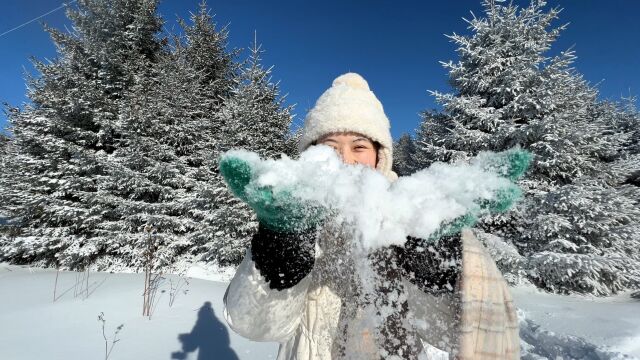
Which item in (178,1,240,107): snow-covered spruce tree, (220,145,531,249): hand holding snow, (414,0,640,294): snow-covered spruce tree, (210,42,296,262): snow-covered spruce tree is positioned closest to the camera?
(220,145,531,249): hand holding snow

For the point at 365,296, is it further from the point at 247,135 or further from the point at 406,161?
the point at 406,161

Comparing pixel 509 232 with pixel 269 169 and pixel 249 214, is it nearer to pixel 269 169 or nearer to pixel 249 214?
pixel 249 214

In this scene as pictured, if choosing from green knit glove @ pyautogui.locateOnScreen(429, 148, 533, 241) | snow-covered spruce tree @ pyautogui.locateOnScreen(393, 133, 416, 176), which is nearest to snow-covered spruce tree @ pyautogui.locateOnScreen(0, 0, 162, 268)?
snow-covered spruce tree @ pyautogui.locateOnScreen(393, 133, 416, 176)

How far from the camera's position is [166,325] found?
406cm

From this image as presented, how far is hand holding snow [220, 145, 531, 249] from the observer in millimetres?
582

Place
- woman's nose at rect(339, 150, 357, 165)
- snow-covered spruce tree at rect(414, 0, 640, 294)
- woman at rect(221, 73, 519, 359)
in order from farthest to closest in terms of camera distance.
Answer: snow-covered spruce tree at rect(414, 0, 640, 294)
woman's nose at rect(339, 150, 357, 165)
woman at rect(221, 73, 519, 359)

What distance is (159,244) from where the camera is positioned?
855 cm

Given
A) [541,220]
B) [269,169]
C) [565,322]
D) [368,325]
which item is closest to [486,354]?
[368,325]

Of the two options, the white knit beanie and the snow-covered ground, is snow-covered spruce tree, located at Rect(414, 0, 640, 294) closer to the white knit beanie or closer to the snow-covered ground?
the snow-covered ground

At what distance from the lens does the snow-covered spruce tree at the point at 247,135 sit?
802 centimetres

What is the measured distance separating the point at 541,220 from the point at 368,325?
715 centimetres

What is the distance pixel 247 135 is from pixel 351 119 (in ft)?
24.1

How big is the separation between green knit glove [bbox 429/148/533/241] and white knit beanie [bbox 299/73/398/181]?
0.70 metres

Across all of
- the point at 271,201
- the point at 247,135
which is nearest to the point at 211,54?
the point at 247,135
